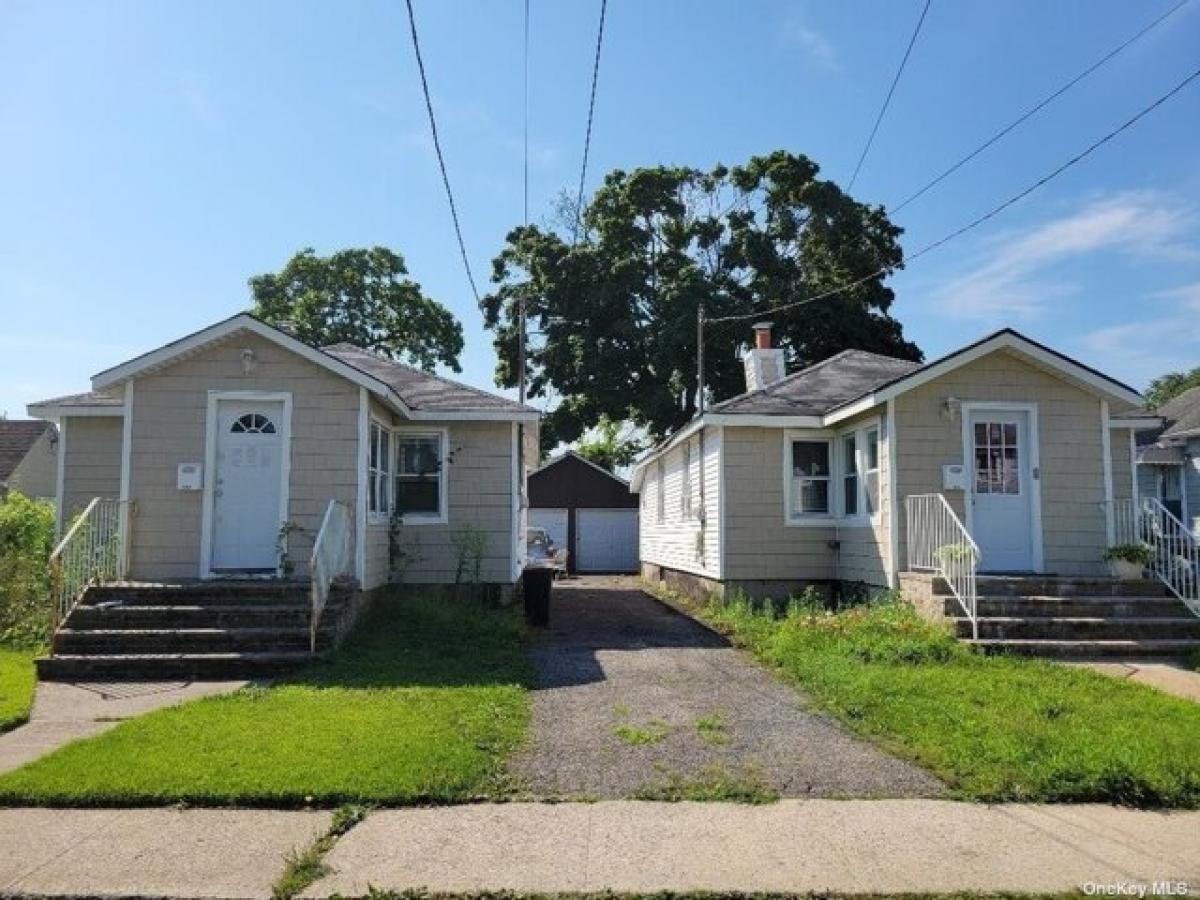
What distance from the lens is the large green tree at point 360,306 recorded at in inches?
1501

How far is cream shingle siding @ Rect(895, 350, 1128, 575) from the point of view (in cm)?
1219

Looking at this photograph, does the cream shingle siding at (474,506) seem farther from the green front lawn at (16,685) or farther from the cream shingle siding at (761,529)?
the green front lawn at (16,685)

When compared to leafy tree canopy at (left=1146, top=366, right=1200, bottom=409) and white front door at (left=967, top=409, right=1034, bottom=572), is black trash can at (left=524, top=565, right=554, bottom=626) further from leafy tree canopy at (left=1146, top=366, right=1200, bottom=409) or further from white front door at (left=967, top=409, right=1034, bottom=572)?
leafy tree canopy at (left=1146, top=366, right=1200, bottom=409)

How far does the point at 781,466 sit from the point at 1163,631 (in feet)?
18.6

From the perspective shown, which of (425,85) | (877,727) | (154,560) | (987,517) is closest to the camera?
(877,727)

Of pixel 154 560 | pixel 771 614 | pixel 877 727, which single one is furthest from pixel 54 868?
pixel 771 614

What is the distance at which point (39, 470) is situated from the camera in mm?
29672

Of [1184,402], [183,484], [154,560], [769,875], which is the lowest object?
[769,875]

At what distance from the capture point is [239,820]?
4828mm

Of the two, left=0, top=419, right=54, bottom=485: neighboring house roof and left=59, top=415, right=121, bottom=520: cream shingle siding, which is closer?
left=59, top=415, right=121, bottom=520: cream shingle siding

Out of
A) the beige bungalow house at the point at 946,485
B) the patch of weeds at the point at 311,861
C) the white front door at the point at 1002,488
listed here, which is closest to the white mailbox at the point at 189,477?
the patch of weeds at the point at 311,861

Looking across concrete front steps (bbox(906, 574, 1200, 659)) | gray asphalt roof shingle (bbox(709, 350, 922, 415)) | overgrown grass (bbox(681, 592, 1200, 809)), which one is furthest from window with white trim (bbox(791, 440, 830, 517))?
concrete front steps (bbox(906, 574, 1200, 659))

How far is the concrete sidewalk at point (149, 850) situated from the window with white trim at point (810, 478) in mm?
10604

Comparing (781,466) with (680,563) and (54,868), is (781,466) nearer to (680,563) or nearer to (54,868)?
(680,563)
